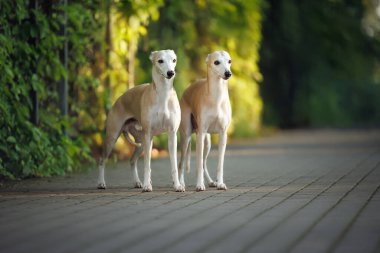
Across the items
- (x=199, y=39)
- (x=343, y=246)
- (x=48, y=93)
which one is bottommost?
(x=343, y=246)

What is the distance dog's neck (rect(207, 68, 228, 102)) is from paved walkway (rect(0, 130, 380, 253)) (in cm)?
105

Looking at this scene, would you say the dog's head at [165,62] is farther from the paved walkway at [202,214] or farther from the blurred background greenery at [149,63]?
the blurred background greenery at [149,63]

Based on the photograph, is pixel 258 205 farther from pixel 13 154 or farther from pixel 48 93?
pixel 48 93

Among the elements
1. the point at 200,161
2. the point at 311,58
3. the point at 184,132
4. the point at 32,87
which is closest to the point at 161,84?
the point at 184,132

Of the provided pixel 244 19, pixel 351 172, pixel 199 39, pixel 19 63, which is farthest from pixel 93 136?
pixel 244 19

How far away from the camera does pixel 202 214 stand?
7621 millimetres

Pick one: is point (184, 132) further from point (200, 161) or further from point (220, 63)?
point (220, 63)

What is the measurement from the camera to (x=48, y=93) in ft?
42.6

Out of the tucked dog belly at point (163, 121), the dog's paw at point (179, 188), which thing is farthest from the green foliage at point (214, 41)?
the dog's paw at point (179, 188)

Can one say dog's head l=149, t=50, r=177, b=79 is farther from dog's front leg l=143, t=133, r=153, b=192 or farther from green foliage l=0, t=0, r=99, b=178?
green foliage l=0, t=0, r=99, b=178

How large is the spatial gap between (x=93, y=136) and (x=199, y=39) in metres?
7.19

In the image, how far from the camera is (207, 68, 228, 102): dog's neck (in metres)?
10.1

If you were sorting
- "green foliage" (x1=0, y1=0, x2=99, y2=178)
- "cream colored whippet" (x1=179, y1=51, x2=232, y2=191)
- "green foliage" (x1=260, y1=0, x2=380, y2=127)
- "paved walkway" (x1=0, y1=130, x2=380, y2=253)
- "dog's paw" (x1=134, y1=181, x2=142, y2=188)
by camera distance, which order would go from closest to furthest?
"paved walkway" (x1=0, y1=130, x2=380, y2=253) < "cream colored whippet" (x1=179, y1=51, x2=232, y2=191) < "dog's paw" (x1=134, y1=181, x2=142, y2=188) < "green foliage" (x1=0, y1=0, x2=99, y2=178) < "green foliage" (x1=260, y1=0, x2=380, y2=127)

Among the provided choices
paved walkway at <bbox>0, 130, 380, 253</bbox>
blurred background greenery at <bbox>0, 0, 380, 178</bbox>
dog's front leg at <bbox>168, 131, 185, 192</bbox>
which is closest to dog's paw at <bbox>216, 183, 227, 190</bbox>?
paved walkway at <bbox>0, 130, 380, 253</bbox>
